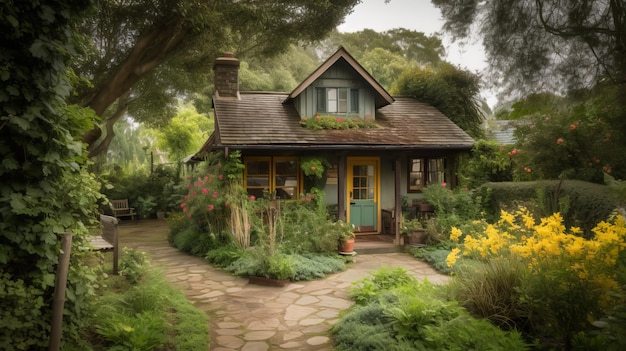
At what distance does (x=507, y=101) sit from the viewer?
3.92 meters

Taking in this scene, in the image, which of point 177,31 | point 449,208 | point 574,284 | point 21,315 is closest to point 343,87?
point 449,208

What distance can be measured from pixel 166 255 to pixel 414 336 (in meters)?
7.47

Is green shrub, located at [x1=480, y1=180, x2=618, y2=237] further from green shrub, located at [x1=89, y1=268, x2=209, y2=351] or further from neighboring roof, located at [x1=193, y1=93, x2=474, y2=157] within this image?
green shrub, located at [x1=89, y1=268, x2=209, y2=351]

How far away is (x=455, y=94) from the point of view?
1460cm

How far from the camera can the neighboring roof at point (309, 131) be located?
35.6 ft

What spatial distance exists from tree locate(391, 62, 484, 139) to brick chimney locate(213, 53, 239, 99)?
704 centimetres

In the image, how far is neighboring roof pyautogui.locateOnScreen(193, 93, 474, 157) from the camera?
10853mm

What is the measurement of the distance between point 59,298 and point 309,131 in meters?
8.98

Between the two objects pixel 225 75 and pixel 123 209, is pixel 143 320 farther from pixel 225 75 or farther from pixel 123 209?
pixel 123 209

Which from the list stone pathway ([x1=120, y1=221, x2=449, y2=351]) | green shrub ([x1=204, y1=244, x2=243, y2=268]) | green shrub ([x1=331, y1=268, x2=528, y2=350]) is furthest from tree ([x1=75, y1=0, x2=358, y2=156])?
green shrub ([x1=331, y1=268, x2=528, y2=350])

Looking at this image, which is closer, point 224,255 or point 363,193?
point 224,255

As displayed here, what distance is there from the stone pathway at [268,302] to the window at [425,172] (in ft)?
12.2

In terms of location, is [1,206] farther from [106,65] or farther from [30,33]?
[106,65]

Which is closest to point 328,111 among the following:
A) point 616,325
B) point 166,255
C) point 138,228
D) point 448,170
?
point 448,170
